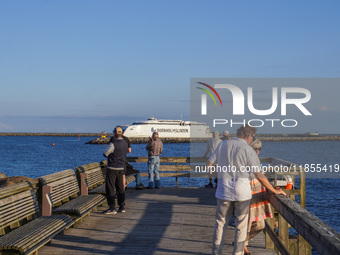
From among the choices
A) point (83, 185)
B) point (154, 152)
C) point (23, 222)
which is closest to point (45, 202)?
point (23, 222)

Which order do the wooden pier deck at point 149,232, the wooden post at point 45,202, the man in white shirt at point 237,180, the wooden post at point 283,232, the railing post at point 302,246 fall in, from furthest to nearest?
the wooden post at point 45,202, the wooden pier deck at point 149,232, the wooden post at point 283,232, the man in white shirt at point 237,180, the railing post at point 302,246

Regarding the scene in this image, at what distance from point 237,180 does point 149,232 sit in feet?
9.83

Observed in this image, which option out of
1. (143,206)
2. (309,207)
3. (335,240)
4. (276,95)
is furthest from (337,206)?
(335,240)

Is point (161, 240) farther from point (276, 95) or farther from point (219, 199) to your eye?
point (276, 95)

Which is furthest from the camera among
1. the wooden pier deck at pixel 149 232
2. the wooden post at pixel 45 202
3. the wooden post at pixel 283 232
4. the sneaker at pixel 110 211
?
the sneaker at pixel 110 211

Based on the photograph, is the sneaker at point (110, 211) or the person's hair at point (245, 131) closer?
the person's hair at point (245, 131)

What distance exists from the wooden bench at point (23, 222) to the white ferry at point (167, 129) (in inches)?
4874

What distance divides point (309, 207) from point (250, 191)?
1985 centimetres

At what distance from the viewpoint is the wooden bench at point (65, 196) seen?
7.73 m

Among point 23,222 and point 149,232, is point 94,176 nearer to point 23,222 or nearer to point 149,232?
point 149,232

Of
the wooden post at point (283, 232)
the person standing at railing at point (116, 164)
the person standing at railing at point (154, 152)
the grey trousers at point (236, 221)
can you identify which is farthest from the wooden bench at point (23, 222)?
the person standing at railing at point (154, 152)

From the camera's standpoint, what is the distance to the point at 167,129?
449 feet

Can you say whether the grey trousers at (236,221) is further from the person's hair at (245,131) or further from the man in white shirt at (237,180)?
the person's hair at (245,131)

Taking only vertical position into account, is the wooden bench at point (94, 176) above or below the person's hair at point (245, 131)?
below
